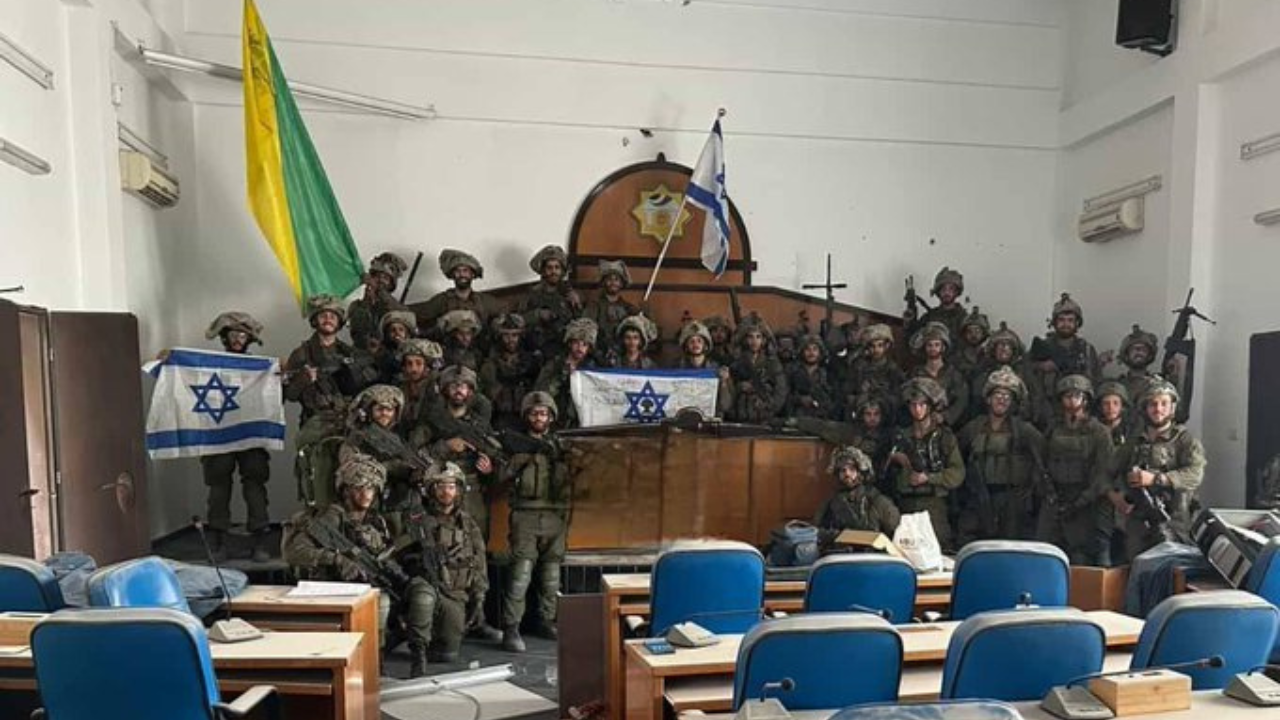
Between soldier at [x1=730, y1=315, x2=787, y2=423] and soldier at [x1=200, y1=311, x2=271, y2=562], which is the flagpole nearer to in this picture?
soldier at [x1=730, y1=315, x2=787, y2=423]

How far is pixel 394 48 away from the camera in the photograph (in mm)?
6832

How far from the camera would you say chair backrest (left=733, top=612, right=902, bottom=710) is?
2053 millimetres

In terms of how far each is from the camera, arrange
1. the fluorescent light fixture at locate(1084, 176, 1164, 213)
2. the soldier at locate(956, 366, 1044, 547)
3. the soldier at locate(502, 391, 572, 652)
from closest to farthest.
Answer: the soldier at locate(502, 391, 572, 652), the soldier at locate(956, 366, 1044, 547), the fluorescent light fixture at locate(1084, 176, 1164, 213)

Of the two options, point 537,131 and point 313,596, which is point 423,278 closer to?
point 537,131

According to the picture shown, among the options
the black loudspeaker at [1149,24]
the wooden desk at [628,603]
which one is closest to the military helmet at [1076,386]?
the wooden desk at [628,603]

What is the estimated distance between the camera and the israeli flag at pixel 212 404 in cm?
531

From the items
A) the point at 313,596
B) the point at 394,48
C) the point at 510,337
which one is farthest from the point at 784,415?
the point at 394,48

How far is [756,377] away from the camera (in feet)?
20.2

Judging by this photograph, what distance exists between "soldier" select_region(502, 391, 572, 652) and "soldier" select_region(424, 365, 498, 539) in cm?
18

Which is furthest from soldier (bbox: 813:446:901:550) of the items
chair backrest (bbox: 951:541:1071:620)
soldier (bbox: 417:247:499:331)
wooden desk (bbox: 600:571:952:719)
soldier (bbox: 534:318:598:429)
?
soldier (bbox: 417:247:499:331)

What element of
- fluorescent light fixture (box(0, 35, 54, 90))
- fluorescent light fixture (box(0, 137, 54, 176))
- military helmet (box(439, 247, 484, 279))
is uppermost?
fluorescent light fixture (box(0, 35, 54, 90))

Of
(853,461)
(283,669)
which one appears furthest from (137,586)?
(853,461)

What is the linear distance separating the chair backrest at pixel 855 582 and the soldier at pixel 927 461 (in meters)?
2.33

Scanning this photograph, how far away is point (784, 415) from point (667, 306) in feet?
5.23
